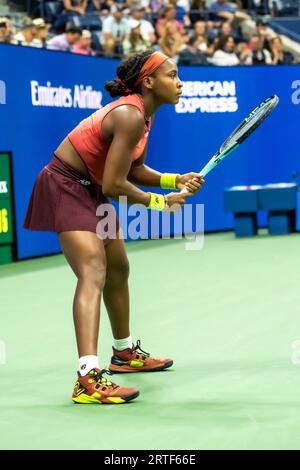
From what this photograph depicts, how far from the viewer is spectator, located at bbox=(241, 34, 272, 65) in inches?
698

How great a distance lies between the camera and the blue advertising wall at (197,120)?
43.3ft

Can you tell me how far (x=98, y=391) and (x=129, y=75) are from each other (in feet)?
5.50

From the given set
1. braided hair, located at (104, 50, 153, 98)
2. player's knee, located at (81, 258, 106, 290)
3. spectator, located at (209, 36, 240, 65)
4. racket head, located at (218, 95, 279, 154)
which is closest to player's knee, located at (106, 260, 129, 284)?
player's knee, located at (81, 258, 106, 290)

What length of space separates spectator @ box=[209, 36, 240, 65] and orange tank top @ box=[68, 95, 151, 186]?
1196 centimetres

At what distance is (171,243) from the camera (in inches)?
582

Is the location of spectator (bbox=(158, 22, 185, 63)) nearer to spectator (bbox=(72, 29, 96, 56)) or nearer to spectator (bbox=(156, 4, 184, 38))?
spectator (bbox=(156, 4, 184, 38))

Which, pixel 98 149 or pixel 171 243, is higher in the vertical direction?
pixel 98 149

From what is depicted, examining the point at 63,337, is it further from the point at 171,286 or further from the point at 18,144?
the point at 18,144

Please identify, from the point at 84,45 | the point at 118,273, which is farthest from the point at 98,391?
the point at 84,45

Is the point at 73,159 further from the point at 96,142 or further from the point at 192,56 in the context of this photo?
the point at 192,56

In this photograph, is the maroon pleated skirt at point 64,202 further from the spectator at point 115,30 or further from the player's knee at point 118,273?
the spectator at point 115,30

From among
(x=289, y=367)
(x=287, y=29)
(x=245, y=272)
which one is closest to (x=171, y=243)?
(x=245, y=272)

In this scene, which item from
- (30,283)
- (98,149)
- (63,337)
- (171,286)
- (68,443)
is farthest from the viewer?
(30,283)
